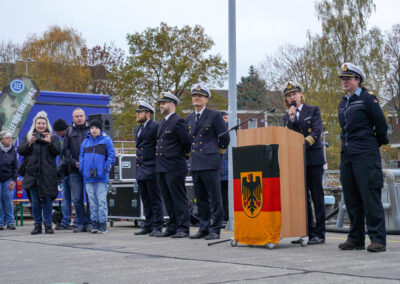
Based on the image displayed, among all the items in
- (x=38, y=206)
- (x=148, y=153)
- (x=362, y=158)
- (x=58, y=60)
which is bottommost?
(x=38, y=206)

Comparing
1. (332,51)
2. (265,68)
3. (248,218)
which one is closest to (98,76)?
(265,68)

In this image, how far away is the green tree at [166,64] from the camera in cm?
4794

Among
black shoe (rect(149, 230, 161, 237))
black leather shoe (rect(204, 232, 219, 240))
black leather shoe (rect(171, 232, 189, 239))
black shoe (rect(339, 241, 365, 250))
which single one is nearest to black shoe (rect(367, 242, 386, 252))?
black shoe (rect(339, 241, 365, 250))

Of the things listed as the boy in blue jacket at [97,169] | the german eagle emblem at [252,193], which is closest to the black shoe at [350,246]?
the german eagle emblem at [252,193]

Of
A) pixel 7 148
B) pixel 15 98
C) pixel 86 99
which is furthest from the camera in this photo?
pixel 86 99

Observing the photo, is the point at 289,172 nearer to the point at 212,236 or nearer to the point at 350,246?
the point at 350,246

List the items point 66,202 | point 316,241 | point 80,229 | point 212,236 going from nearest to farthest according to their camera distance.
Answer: point 316,241
point 212,236
point 80,229
point 66,202

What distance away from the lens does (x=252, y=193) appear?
8.16 meters

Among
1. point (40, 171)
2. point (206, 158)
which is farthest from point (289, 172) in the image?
point (40, 171)

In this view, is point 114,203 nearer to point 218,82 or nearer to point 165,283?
point 165,283

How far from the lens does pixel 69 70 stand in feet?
153

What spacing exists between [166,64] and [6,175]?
35.7 m

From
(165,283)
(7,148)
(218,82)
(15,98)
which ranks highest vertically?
(218,82)

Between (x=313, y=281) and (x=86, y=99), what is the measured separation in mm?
13254
